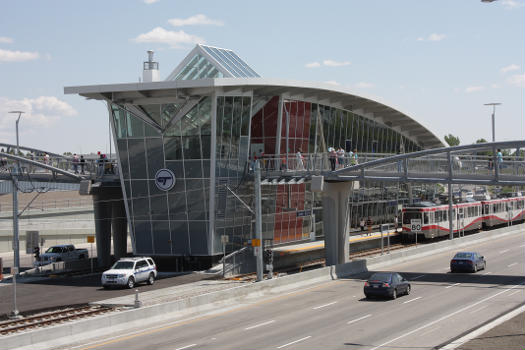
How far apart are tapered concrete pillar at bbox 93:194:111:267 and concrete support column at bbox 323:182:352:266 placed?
16816 mm

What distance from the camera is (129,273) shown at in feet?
115

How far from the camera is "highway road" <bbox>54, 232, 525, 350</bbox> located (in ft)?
69.4

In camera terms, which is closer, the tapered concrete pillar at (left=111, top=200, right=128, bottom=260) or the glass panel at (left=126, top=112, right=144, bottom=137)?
the glass panel at (left=126, top=112, right=144, bottom=137)

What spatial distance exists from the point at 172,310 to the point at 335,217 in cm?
1856

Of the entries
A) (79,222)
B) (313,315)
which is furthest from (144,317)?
(79,222)

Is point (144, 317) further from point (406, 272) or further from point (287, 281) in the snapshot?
point (406, 272)

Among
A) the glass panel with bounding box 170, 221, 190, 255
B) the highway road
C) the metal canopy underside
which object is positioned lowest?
the highway road

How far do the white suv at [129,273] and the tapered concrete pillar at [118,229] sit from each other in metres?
13.2

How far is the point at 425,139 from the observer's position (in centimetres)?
7506

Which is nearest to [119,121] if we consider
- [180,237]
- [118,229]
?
[180,237]

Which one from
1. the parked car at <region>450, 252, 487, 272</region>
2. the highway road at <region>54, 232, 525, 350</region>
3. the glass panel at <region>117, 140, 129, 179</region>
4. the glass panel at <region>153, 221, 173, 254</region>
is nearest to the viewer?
the highway road at <region>54, 232, 525, 350</region>

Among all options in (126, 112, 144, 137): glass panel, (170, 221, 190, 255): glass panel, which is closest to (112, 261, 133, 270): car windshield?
(170, 221, 190, 255): glass panel

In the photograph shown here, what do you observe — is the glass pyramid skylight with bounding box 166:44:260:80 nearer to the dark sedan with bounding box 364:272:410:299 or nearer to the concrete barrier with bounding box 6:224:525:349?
the concrete barrier with bounding box 6:224:525:349

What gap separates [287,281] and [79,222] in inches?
1838
